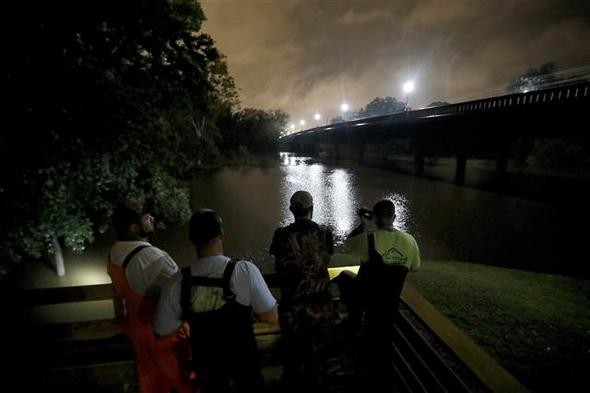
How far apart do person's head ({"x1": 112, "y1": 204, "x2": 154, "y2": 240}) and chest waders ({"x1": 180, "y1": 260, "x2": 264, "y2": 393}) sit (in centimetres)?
84

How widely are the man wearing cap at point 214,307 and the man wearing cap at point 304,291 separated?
0.53 m

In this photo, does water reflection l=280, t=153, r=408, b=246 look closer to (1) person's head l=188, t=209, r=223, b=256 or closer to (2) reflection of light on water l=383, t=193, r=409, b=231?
(2) reflection of light on water l=383, t=193, r=409, b=231

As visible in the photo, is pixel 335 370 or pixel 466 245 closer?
pixel 335 370

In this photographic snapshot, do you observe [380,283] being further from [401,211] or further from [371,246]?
[401,211]

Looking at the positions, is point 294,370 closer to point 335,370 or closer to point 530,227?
point 335,370

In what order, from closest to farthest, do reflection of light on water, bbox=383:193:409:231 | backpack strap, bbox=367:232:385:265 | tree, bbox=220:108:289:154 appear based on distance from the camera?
backpack strap, bbox=367:232:385:265
reflection of light on water, bbox=383:193:409:231
tree, bbox=220:108:289:154

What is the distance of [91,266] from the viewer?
473 inches

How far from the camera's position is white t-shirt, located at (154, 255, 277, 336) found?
2.34 metres

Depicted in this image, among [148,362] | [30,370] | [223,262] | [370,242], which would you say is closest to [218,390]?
[148,362]

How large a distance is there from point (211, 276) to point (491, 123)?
89.8 ft

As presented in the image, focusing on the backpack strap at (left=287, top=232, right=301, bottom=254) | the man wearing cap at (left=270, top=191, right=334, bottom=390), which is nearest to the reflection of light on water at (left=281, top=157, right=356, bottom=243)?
the man wearing cap at (left=270, top=191, right=334, bottom=390)

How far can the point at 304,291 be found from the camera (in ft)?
9.89

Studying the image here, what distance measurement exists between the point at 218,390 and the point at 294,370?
842mm

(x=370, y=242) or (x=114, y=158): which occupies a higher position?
(x=114, y=158)
